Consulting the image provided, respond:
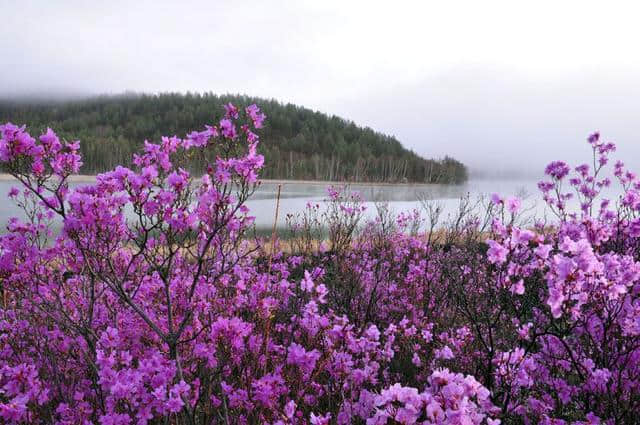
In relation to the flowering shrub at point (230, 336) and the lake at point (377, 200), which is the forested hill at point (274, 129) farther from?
the flowering shrub at point (230, 336)

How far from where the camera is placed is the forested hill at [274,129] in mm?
95250

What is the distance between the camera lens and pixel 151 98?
5281 inches

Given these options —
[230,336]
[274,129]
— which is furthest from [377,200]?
[274,129]

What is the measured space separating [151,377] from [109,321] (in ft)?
5.43

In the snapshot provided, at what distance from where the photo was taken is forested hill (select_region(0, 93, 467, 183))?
313 ft

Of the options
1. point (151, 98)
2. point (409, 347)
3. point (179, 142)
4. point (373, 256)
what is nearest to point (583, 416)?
point (409, 347)

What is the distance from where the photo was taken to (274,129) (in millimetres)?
122688

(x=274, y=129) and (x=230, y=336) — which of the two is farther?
(x=274, y=129)

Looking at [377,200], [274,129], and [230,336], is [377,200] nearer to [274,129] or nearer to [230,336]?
[230,336]

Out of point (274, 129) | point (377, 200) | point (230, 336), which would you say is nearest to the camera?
point (230, 336)

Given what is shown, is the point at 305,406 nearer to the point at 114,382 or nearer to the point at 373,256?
the point at 114,382

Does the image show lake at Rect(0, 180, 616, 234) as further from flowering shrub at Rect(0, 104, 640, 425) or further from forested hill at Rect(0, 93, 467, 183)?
forested hill at Rect(0, 93, 467, 183)

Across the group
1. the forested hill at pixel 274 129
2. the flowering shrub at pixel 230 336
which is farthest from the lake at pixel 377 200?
the forested hill at pixel 274 129

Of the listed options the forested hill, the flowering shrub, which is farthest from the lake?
the forested hill
